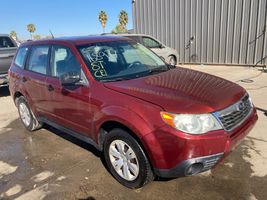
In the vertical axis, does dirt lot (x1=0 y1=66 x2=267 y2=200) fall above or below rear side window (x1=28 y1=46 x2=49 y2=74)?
below

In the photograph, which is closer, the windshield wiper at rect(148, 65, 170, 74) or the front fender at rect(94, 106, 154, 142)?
the front fender at rect(94, 106, 154, 142)

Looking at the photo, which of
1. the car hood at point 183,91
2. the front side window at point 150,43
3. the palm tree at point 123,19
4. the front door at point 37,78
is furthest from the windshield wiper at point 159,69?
the palm tree at point 123,19

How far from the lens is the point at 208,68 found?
11156 mm

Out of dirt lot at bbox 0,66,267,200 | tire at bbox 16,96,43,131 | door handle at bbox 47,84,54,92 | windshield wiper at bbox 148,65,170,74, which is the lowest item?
dirt lot at bbox 0,66,267,200

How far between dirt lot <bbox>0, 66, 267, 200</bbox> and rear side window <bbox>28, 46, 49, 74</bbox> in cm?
127

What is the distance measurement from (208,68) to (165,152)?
9102mm

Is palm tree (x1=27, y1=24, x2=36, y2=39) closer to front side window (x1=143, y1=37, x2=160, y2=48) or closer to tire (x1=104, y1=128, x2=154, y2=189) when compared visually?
front side window (x1=143, y1=37, x2=160, y2=48)

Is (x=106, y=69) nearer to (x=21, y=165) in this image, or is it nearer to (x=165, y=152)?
(x=165, y=152)

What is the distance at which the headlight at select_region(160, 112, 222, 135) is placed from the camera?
2.61 metres

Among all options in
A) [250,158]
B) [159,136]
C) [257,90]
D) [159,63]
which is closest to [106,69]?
[159,63]

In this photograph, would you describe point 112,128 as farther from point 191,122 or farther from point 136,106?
point 191,122

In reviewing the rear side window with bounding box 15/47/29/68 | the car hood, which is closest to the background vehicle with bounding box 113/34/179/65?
the rear side window with bounding box 15/47/29/68

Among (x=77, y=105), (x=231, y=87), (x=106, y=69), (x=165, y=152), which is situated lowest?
(x=165, y=152)

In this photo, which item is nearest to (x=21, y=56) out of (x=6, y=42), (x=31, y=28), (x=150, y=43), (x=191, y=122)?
(x=191, y=122)
